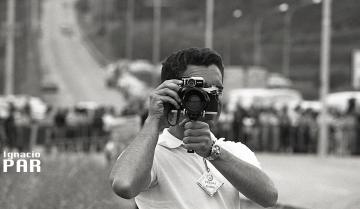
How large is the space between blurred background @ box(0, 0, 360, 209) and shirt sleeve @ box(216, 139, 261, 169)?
3910 mm

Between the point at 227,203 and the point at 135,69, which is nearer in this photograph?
the point at 227,203

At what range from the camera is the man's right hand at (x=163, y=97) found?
3.73 meters

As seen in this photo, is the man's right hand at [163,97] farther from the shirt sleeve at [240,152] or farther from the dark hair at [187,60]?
the shirt sleeve at [240,152]

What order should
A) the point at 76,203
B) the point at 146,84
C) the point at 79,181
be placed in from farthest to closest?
the point at 146,84 < the point at 79,181 < the point at 76,203

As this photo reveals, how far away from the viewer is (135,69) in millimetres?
78000

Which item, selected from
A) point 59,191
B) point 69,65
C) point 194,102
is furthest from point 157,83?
point 194,102

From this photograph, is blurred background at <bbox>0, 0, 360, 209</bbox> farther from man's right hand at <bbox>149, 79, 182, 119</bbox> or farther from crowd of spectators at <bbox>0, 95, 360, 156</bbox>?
man's right hand at <bbox>149, 79, 182, 119</bbox>

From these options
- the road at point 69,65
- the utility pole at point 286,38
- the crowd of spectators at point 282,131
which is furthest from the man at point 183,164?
the road at point 69,65

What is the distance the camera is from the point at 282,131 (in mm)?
28672

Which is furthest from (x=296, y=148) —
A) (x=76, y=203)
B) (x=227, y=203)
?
(x=227, y=203)

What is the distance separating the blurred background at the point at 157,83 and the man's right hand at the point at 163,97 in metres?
4.32

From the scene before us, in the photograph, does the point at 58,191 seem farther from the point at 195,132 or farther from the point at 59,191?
the point at 195,132

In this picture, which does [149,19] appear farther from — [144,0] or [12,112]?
[12,112]

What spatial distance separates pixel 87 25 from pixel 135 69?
63.5 metres
